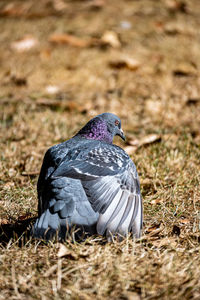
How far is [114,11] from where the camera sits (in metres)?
7.63

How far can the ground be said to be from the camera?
207 cm

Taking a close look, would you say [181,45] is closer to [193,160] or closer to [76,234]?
[193,160]

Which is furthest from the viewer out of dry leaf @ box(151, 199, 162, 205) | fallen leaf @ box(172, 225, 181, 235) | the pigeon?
dry leaf @ box(151, 199, 162, 205)

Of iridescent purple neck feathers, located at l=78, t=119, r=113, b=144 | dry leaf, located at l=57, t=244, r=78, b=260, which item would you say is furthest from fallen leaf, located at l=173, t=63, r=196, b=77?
dry leaf, located at l=57, t=244, r=78, b=260

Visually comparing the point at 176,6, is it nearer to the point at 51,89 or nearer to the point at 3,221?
the point at 51,89

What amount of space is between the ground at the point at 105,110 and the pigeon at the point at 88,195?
118 mm

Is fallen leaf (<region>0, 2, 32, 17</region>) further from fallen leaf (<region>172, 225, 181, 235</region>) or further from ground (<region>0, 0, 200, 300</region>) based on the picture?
fallen leaf (<region>172, 225, 181, 235</region>)

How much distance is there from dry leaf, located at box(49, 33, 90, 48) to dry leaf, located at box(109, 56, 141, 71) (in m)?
0.69

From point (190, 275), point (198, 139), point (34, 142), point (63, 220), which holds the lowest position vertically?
point (198, 139)

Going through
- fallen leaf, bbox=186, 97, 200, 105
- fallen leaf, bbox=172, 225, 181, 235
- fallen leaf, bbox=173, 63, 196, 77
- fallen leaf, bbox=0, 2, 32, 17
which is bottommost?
fallen leaf, bbox=186, 97, 200, 105

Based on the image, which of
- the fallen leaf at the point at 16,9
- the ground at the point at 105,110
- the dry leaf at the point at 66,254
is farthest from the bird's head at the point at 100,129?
the fallen leaf at the point at 16,9

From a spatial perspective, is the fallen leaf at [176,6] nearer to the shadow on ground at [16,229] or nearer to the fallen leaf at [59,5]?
the fallen leaf at [59,5]

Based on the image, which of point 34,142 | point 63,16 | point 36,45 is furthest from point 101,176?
point 63,16

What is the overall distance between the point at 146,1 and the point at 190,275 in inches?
278
